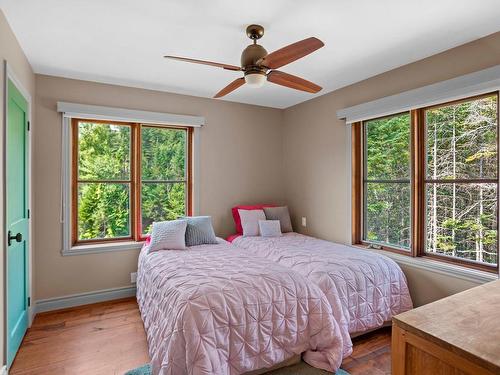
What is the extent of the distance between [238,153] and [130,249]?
1.88 metres

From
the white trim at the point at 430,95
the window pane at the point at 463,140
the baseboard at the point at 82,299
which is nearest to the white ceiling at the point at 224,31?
the white trim at the point at 430,95

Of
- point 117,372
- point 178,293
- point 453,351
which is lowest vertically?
point 117,372

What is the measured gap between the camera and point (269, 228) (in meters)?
3.74

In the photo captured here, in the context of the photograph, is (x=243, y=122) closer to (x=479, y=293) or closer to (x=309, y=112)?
(x=309, y=112)

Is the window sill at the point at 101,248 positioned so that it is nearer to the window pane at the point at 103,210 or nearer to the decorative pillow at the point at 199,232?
the window pane at the point at 103,210

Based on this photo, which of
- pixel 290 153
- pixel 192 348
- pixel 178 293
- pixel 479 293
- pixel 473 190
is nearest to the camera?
pixel 479 293

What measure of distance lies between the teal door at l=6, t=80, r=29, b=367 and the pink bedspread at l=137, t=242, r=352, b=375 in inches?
38.7

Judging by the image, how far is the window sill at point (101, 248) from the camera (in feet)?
10.6

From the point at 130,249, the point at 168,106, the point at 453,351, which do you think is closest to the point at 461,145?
the point at 453,351

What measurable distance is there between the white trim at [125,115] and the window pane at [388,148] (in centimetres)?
208

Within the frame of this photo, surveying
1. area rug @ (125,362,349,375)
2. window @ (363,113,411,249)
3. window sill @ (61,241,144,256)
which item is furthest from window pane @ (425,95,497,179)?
window sill @ (61,241,144,256)

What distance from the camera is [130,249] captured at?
11.6 feet

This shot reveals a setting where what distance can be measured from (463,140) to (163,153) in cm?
318

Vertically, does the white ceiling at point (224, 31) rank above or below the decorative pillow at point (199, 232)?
above
